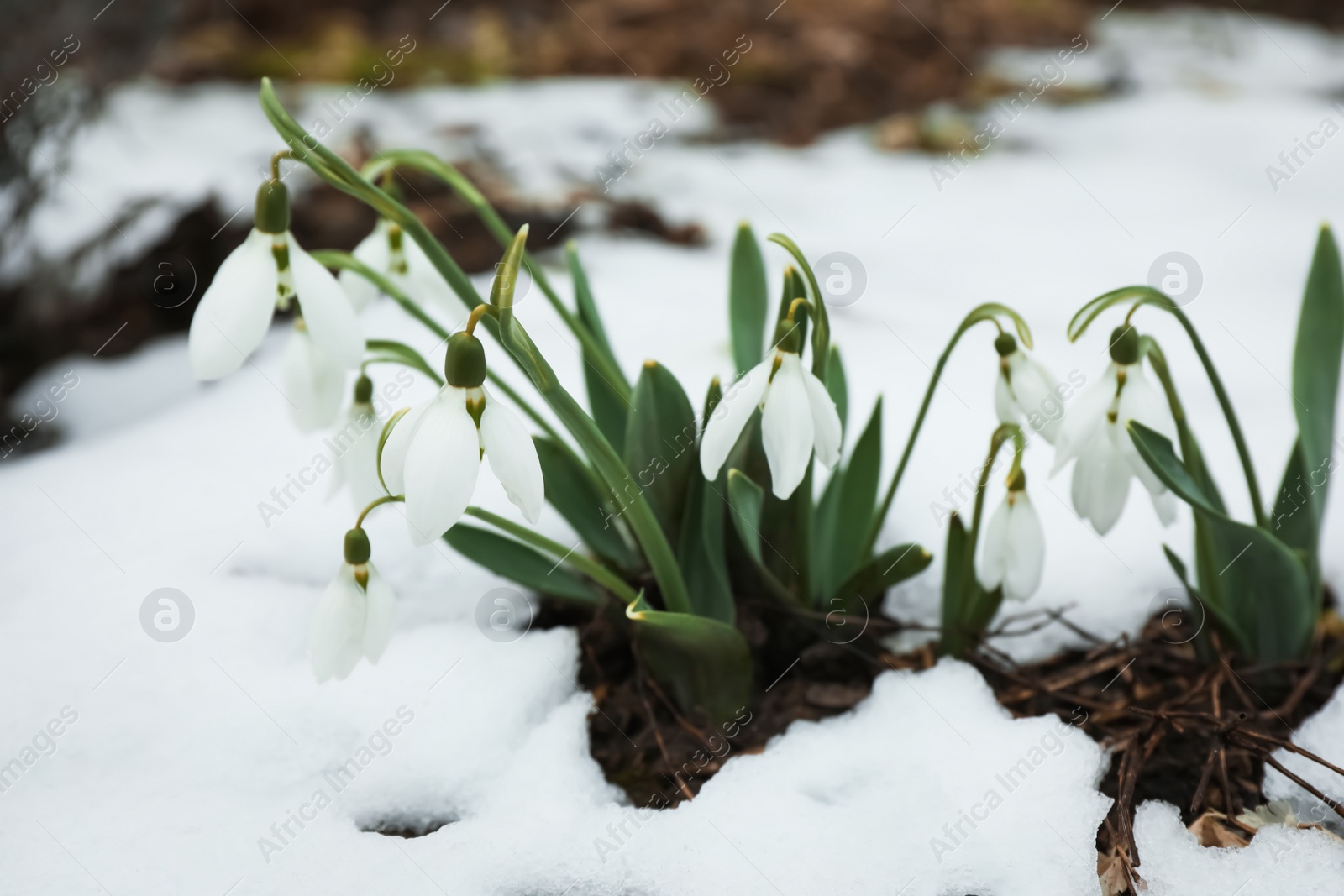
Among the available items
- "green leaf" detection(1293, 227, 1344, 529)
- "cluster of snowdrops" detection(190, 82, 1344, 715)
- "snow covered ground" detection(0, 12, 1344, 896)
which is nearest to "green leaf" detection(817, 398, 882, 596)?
"cluster of snowdrops" detection(190, 82, 1344, 715)

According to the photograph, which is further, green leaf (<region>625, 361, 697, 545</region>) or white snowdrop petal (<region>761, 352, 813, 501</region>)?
green leaf (<region>625, 361, 697, 545</region>)

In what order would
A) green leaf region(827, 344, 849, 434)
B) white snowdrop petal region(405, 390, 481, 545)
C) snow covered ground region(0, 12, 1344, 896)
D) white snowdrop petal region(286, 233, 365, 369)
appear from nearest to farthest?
white snowdrop petal region(405, 390, 481, 545) < white snowdrop petal region(286, 233, 365, 369) < snow covered ground region(0, 12, 1344, 896) < green leaf region(827, 344, 849, 434)

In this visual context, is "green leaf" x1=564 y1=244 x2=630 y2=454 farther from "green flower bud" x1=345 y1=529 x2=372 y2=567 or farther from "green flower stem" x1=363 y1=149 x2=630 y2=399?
"green flower bud" x1=345 y1=529 x2=372 y2=567

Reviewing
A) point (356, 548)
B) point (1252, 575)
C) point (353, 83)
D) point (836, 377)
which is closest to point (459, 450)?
point (356, 548)

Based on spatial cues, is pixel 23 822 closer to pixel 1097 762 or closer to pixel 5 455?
pixel 5 455

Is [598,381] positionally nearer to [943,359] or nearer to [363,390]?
[363,390]

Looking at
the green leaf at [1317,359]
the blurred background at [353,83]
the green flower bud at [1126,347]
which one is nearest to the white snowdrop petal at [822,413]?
the green flower bud at [1126,347]

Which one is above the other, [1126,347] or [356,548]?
[356,548]
